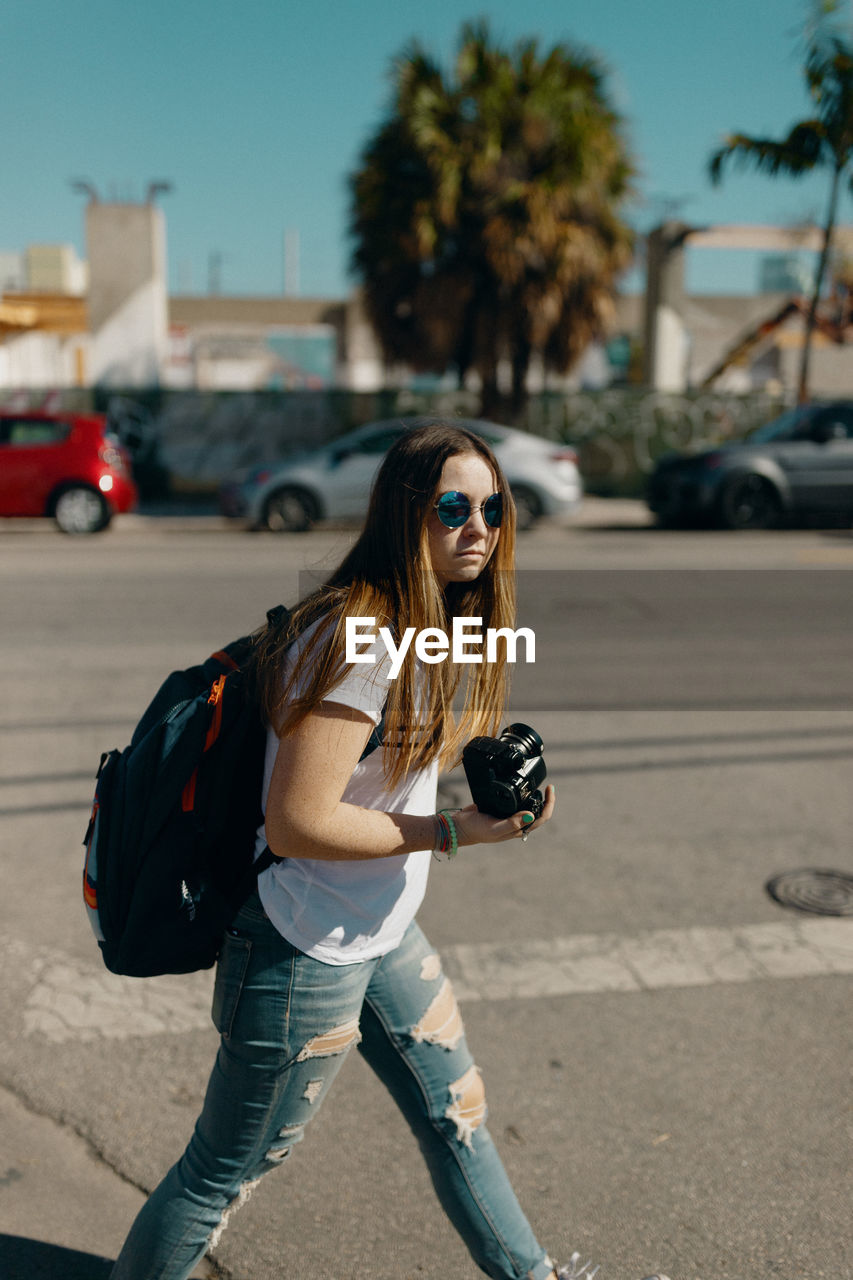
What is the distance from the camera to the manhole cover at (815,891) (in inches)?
155

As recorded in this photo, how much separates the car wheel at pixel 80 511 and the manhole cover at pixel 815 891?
40.5 feet

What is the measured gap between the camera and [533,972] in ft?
11.5

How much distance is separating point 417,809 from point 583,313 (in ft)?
Result: 59.9

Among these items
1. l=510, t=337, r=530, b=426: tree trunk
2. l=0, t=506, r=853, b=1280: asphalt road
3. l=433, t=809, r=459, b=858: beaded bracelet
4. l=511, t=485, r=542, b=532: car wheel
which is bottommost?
l=0, t=506, r=853, b=1280: asphalt road

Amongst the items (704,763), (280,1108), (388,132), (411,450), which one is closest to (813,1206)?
(280,1108)

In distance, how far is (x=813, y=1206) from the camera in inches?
97.7

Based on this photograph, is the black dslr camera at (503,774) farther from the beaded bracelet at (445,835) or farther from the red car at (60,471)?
the red car at (60,471)

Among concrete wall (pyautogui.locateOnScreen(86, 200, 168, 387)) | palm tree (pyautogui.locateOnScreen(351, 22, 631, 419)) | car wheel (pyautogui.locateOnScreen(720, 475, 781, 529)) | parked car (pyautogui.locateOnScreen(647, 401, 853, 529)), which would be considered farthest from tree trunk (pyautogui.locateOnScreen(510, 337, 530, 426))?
concrete wall (pyautogui.locateOnScreen(86, 200, 168, 387))

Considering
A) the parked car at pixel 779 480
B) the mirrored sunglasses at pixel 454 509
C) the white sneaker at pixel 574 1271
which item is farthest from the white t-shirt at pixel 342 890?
the parked car at pixel 779 480

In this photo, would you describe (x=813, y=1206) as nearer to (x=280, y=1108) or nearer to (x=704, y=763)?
(x=280, y=1108)

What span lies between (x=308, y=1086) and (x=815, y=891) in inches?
105

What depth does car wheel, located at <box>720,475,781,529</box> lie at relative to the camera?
15250mm

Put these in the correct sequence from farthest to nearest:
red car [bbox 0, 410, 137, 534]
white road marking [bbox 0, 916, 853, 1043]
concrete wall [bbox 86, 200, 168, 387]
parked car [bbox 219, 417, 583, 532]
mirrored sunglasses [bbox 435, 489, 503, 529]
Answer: concrete wall [bbox 86, 200, 168, 387] → parked car [bbox 219, 417, 583, 532] → red car [bbox 0, 410, 137, 534] → white road marking [bbox 0, 916, 853, 1043] → mirrored sunglasses [bbox 435, 489, 503, 529]

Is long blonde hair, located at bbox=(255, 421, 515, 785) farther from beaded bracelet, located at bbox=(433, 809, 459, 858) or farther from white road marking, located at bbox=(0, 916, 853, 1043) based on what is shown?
A: white road marking, located at bbox=(0, 916, 853, 1043)
